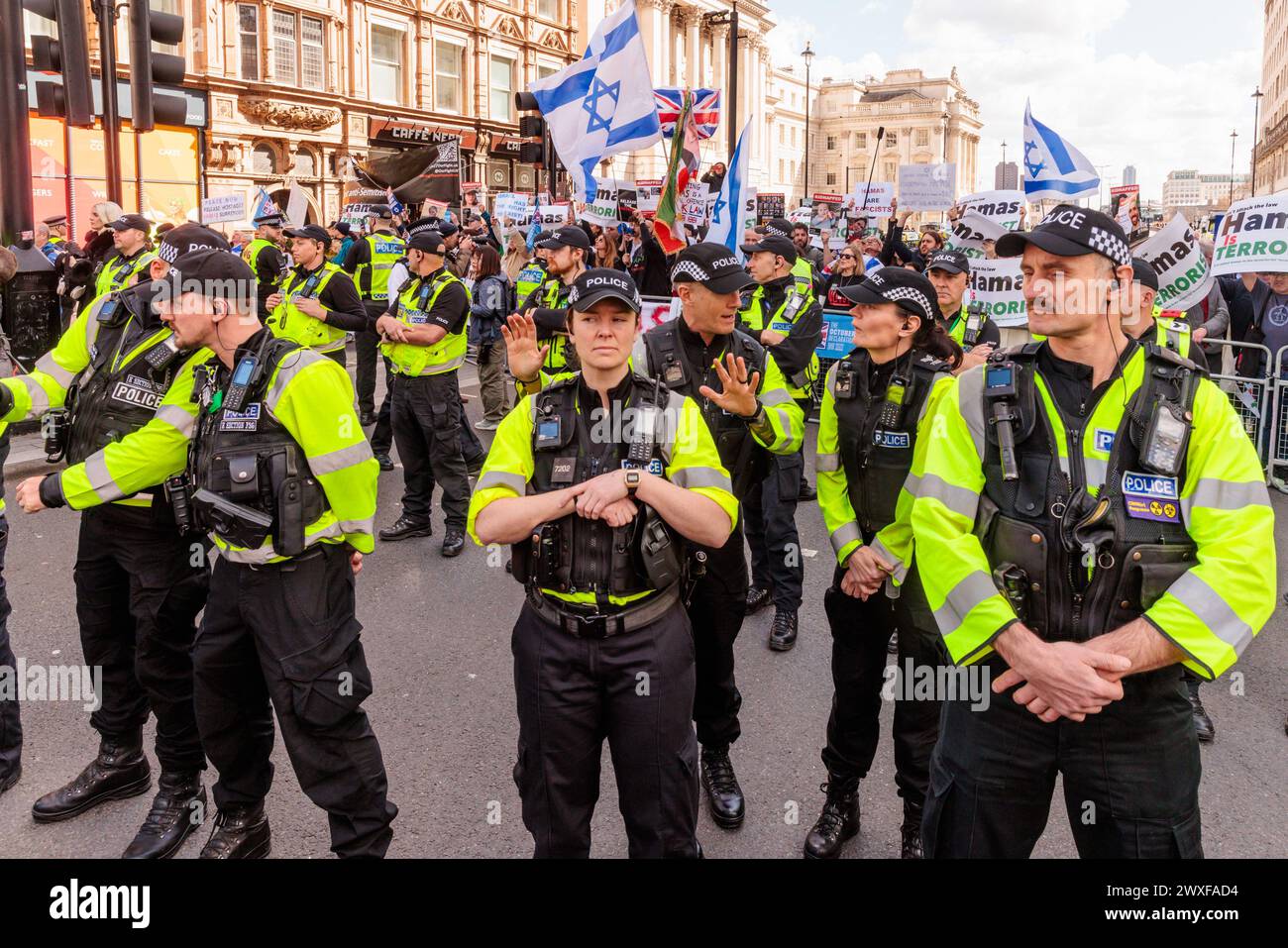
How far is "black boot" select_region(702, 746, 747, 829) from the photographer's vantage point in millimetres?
3930

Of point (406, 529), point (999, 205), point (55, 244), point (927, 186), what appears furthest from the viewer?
point (927, 186)

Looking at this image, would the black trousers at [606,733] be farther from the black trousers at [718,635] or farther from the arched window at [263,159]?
the arched window at [263,159]

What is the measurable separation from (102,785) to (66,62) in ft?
28.0

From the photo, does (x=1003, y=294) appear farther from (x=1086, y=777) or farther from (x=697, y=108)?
(x=697, y=108)

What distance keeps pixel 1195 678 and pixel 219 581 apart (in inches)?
121

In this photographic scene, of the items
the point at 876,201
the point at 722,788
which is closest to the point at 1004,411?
the point at 722,788

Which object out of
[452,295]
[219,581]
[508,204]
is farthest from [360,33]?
[219,581]

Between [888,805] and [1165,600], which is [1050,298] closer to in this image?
[1165,600]

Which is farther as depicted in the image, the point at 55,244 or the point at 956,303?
the point at 55,244

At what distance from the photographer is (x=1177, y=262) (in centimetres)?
743

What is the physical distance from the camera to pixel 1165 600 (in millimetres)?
2355

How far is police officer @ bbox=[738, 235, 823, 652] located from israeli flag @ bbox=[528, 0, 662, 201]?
1.42m
